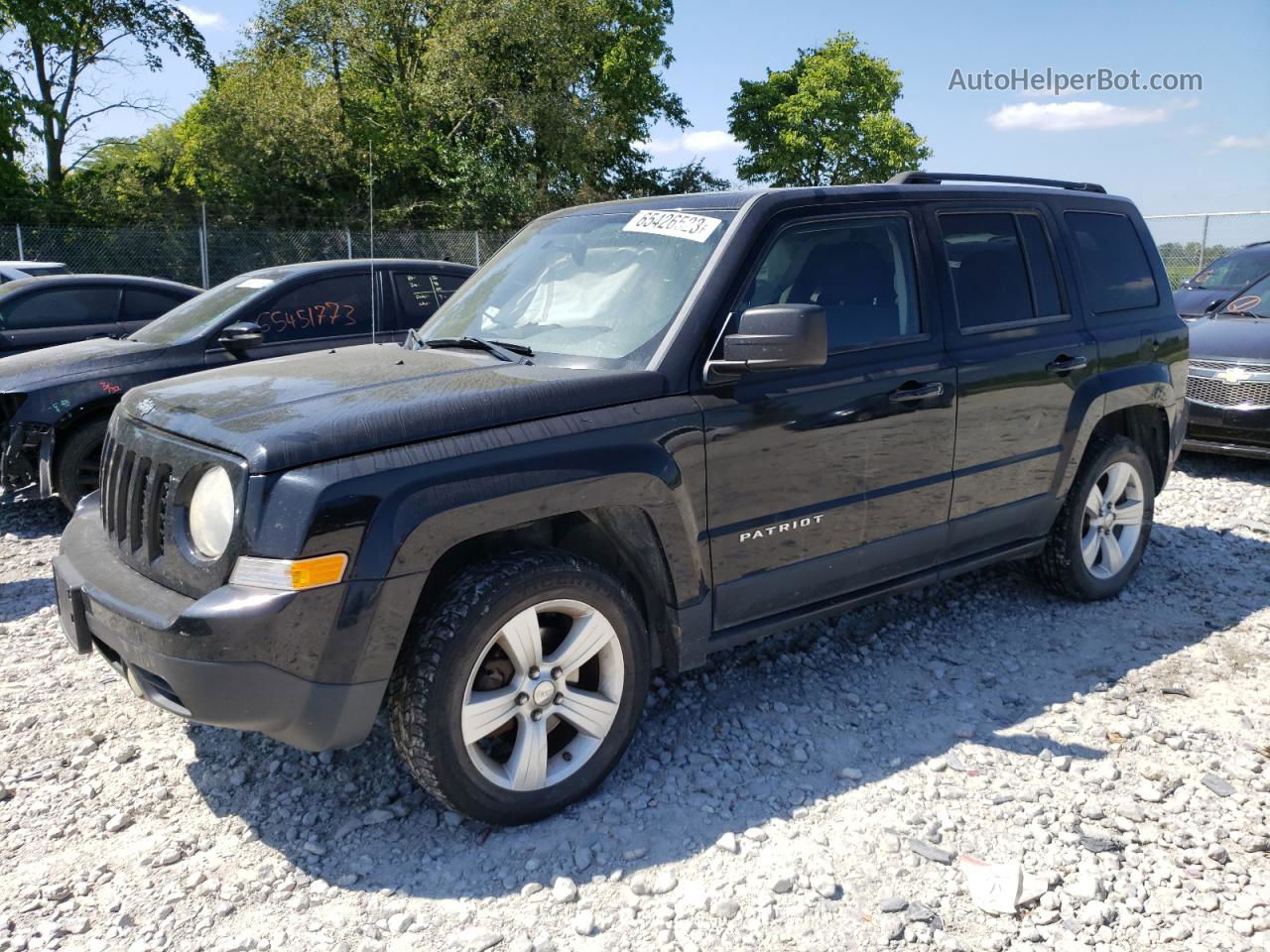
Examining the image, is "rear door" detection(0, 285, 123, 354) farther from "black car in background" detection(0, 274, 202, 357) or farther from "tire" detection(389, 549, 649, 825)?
"tire" detection(389, 549, 649, 825)

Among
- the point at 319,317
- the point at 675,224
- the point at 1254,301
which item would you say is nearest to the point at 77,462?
the point at 319,317

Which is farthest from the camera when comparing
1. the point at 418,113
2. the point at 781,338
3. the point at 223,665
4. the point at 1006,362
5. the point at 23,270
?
the point at 418,113

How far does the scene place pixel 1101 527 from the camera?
474 cm

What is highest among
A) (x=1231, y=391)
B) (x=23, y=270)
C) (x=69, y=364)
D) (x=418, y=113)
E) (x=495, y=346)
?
(x=418, y=113)

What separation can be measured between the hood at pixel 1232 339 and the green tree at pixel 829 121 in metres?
38.9

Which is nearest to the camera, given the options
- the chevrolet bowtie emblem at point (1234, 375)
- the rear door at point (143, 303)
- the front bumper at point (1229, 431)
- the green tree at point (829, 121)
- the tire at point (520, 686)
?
the tire at point (520, 686)

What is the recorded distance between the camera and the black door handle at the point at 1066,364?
4188 millimetres

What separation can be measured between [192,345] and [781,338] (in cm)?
496

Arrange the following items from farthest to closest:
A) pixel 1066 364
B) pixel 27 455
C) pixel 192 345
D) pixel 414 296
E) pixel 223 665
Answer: pixel 414 296
pixel 192 345
pixel 27 455
pixel 1066 364
pixel 223 665

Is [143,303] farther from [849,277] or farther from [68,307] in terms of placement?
[849,277]

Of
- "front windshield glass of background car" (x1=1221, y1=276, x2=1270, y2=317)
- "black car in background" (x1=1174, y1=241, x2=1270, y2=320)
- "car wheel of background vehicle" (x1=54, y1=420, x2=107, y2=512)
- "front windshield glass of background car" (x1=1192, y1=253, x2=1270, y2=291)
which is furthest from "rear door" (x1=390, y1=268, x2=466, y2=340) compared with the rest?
"front windshield glass of background car" (x1=1192, y1=253, x2=1270, y2=291)

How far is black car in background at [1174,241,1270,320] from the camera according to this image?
10.1m

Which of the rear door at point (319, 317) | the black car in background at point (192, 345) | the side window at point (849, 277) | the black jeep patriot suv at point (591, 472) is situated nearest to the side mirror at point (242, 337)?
the black car in background at point (192, 345)

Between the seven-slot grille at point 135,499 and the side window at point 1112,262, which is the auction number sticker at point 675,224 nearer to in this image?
the seven-slot grille at point 135,499
